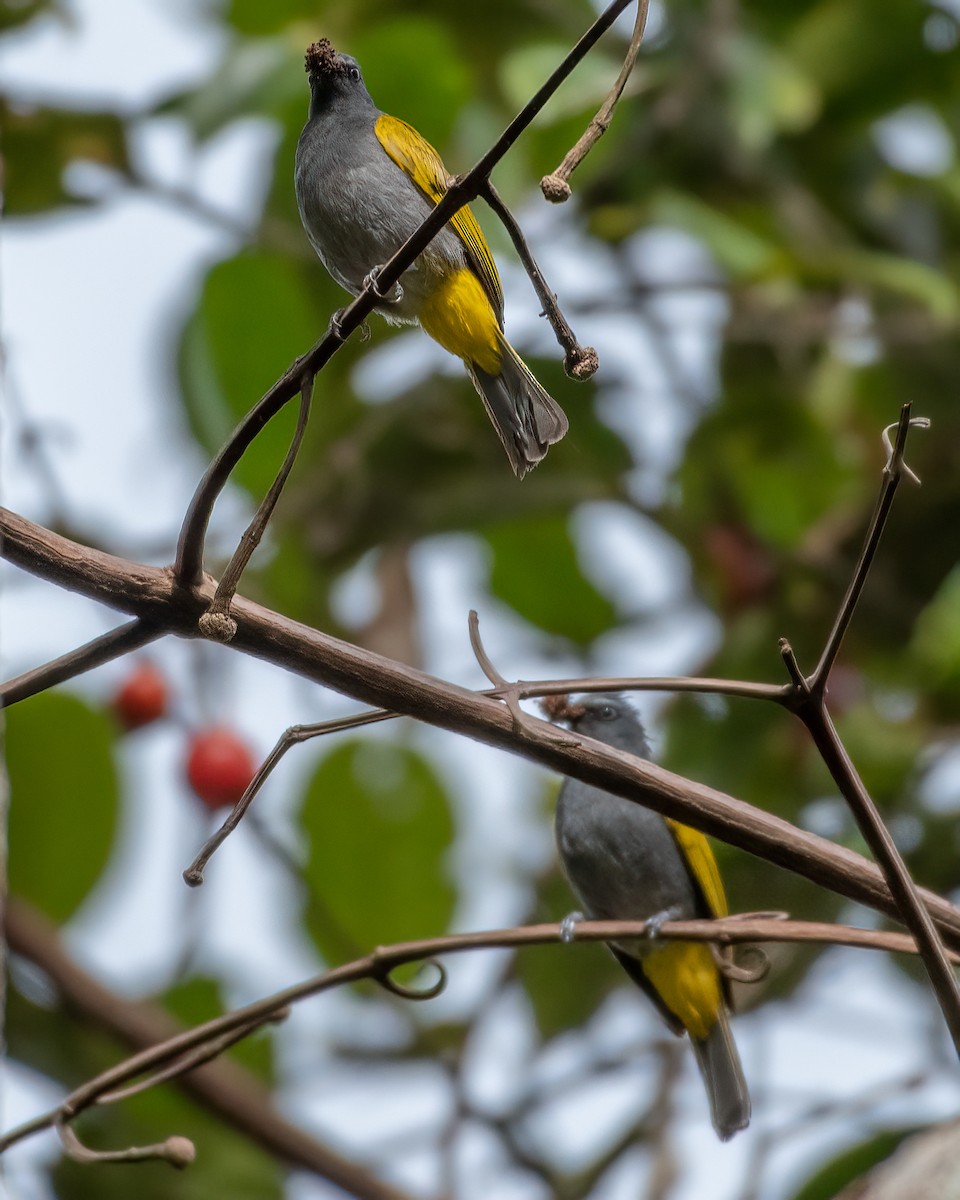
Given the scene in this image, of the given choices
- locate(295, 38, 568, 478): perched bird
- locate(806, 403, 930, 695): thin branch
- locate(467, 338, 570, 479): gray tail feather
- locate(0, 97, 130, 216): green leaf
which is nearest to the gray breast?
locate(295, 38, 568, 478): perched bird

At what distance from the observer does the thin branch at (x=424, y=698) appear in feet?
3.38

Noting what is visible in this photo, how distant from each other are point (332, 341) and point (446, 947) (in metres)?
0.57

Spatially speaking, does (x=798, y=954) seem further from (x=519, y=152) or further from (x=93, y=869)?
(x=519, y=152)

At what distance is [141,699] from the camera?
3500 millimetres

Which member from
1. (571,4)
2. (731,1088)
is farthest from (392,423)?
(731,1088)

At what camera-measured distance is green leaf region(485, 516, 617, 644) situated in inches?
151

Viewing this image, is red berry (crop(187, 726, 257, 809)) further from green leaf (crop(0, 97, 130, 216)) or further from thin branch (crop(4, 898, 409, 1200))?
green leaf (crop(0, 97, 130, 216))

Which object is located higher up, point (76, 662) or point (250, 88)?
point (250, 88)

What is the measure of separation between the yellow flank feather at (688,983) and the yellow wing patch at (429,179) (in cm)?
133

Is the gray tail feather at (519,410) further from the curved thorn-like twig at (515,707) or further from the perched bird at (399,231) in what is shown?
the curved thorn-like twig at (515,707)

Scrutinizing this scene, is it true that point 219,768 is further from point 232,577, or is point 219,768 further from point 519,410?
point 232,577

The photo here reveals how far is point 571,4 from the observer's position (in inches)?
145

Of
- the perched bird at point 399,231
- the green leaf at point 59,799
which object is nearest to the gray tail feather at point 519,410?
the perched bird at point 399,231

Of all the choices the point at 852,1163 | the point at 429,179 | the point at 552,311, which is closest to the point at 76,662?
the point at 552,311
